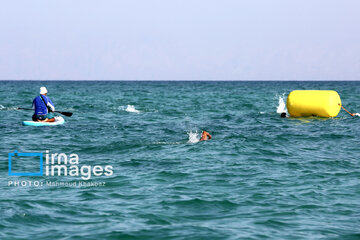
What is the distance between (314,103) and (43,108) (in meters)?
11.7

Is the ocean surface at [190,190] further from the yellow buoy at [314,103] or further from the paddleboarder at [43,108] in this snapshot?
the yellow buoy at [314,103]

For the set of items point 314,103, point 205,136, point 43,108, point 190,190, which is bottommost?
point 190,190

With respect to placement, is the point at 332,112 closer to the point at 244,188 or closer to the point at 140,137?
the point at 140,137

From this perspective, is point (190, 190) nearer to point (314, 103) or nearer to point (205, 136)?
point (205, 136)

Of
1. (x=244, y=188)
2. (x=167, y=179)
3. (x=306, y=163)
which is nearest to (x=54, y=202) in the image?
(x=167, y=179)

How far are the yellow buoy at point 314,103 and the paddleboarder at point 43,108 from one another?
10812 mm

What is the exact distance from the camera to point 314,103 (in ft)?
75.2

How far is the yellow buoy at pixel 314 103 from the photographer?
2280 cm

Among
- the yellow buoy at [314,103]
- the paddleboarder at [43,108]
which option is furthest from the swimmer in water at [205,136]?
the yellow buoy at [314,103]

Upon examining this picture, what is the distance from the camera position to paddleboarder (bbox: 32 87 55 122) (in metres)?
18.9

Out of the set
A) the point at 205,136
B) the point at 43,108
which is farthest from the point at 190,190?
the point at 43,108

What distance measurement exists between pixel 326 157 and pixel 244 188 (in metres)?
4.37

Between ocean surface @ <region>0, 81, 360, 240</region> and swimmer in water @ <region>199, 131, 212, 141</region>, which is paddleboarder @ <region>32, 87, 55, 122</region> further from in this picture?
swimmer in water @ <region>199, 131, 212, 141</region>

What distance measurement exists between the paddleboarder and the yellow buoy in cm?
1081
